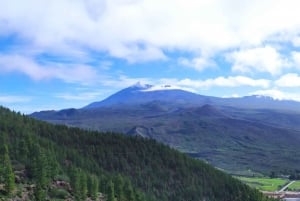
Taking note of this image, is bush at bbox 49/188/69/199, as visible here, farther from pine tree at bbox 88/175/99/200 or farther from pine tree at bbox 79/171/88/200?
pine tree at bbox 88/175/99/200

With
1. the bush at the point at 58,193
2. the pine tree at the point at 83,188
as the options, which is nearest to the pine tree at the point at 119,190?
the pine tree at the point at 83,188

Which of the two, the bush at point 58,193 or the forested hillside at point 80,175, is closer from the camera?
the bush at point 58,193

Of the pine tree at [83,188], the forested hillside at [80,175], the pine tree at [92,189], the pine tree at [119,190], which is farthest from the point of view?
the pine tree at [119,190]

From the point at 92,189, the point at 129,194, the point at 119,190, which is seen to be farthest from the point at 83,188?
the point at 129,194

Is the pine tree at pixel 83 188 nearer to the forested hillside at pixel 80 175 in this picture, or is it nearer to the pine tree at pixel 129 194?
the forested hillside at pixel 80 175

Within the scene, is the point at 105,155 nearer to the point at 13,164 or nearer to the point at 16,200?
the point at 13,164

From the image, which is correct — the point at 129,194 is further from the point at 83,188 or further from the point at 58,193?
the point at 58,193

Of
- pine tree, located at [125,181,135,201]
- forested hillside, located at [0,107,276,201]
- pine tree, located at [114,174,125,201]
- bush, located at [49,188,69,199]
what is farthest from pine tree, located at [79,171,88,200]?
pine tree, located at [125,181,135,201]

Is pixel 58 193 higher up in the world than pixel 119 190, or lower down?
higher up
